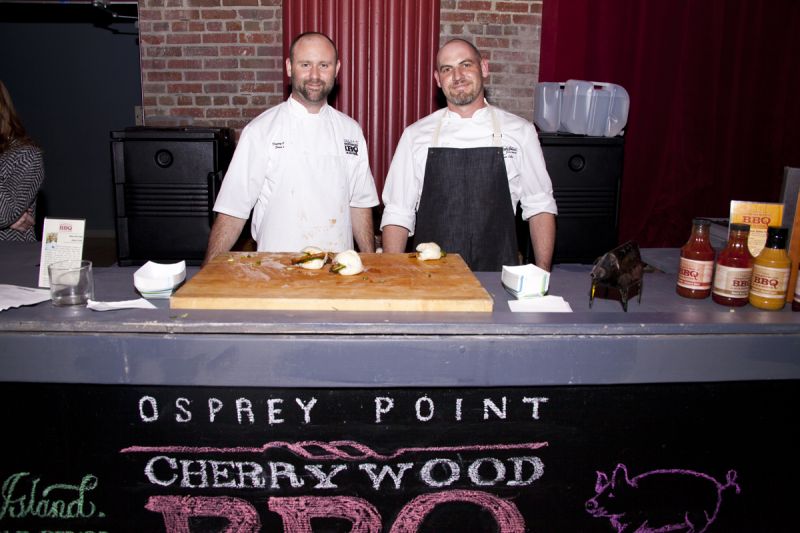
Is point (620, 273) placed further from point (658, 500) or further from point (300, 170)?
point (300, 170)

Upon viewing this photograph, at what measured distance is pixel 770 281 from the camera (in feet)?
5.22

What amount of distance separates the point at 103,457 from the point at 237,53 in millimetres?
2883

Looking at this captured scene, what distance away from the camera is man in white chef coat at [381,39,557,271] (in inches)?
106

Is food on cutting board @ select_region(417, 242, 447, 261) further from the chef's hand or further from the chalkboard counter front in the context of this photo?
the chef's hand

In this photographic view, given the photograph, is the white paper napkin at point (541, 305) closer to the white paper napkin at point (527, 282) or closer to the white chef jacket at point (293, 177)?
the white paper napkin at point (527, 282)

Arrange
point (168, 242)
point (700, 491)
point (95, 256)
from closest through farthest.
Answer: point (700, 491) < point (168, 242) < point (95, 256)

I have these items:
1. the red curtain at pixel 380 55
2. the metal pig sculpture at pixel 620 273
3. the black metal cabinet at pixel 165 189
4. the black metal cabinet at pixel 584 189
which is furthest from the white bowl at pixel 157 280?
the red curtain at pixel 380 55

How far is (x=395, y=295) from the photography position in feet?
5.16

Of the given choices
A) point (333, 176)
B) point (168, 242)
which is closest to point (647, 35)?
Answer: point (333, 176)

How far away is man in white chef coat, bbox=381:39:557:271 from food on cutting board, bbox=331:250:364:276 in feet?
3.01

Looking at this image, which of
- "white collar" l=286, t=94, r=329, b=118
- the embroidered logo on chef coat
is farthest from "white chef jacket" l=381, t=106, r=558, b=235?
"white collar" l=286, t=94, r=329, b=118

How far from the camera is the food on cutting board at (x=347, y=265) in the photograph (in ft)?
5.68

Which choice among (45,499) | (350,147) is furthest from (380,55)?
(45,499)

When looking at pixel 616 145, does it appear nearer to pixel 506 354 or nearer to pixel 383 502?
pixel 506 354
